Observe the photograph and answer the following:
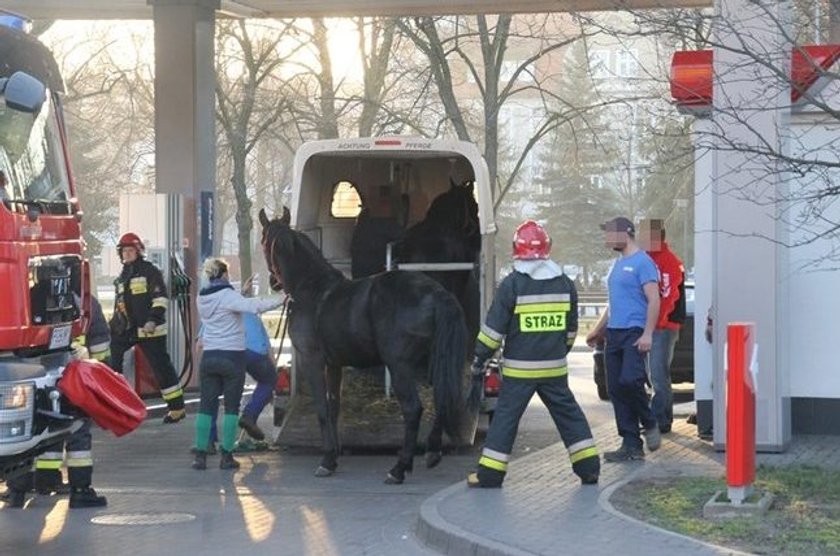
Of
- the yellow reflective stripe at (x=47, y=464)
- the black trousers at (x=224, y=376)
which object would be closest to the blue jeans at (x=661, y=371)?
the black trousers at (x=224, y=376)

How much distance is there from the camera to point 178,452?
1434 centimetres

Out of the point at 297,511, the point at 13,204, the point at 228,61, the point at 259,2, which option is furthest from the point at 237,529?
the point at 228,61

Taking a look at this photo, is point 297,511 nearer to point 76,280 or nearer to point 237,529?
point 237,529

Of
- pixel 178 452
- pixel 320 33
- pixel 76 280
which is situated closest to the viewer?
pixel 76 280

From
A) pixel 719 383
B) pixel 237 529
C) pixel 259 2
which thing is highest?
pixel 259 2

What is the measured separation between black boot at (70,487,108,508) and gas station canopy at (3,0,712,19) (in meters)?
10.3

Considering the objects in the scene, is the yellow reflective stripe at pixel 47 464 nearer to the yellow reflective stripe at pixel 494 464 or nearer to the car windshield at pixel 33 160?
the car windshield at pixel 33 160

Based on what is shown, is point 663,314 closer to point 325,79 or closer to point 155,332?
point 155,332

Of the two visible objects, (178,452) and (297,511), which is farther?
(178,452)

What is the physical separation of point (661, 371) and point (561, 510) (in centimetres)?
439

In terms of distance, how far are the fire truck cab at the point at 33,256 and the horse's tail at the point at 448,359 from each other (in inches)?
119

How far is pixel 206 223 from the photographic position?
19.8 meters

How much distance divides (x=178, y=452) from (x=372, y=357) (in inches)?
104

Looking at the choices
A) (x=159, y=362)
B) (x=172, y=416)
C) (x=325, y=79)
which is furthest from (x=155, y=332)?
(x=325, y=79)
